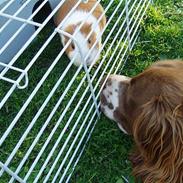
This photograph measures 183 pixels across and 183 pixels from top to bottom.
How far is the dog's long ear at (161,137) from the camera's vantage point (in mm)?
1969

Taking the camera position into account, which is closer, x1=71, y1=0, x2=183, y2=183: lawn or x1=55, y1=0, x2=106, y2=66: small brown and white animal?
x1=71, y1=0, x2=183, y2=183: lawn

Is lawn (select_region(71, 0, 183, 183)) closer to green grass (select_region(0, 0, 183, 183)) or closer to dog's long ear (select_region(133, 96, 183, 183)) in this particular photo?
green grass (select_region(0, 0, 183, 183))

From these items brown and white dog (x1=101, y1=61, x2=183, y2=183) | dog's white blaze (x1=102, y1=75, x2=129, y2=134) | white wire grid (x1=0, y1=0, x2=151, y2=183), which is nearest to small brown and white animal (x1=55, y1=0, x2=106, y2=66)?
white wire grid (x1=0, y1=0, x2=151, y2=183)

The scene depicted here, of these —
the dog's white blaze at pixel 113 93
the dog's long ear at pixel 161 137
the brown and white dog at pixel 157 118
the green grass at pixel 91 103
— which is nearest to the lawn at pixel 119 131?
the green grass at pixel 91 103

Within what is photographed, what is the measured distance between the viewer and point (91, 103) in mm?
2857

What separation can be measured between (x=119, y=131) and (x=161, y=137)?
82 centimetres

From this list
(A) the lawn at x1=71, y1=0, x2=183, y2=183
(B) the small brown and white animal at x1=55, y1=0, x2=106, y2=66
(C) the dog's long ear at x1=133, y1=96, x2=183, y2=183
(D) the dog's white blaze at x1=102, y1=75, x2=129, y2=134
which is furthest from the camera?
(B) the small brown and white animal at x1=55, y1=0, x2=106, y2=66

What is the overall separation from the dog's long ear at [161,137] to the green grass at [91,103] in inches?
20.8

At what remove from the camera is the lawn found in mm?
2666

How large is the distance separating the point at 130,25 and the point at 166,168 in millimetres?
1622

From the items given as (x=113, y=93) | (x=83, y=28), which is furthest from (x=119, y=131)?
(x=83, y=28)

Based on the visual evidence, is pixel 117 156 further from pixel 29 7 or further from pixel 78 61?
pixel 29 7

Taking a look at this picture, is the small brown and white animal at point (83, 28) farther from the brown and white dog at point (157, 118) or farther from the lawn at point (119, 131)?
the brown and white dog at point (157, 118)

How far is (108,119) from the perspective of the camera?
9.39 ft
